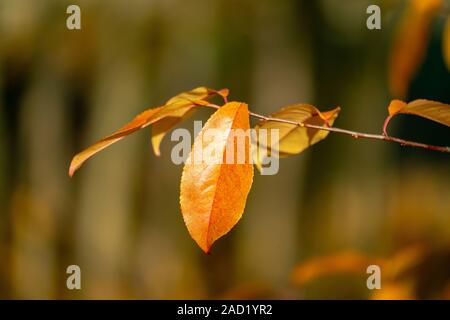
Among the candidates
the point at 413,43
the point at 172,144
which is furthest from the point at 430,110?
the point at 172,144

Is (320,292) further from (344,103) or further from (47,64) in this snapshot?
(47,64)

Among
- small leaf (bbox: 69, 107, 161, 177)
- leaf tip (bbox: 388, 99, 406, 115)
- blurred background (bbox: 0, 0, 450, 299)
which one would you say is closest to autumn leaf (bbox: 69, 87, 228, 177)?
small leaf (bbox: 69, 107, 161, 177)

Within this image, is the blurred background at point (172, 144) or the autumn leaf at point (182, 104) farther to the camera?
the blurred background at point (172, 144)

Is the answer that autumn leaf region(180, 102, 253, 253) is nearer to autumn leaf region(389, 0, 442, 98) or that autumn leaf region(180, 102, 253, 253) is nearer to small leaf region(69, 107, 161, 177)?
small leaf region(69, 107, 161, 177)

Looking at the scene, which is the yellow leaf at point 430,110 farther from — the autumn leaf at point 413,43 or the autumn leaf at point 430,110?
the autumn leaf at point 413,43

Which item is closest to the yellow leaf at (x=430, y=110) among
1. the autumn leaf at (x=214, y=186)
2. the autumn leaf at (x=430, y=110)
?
the autumn leaf at (x=430, y=110)

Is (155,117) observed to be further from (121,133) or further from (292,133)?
(292,133)
